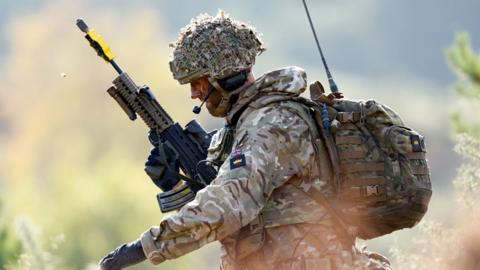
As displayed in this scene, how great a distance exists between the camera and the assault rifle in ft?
30.0

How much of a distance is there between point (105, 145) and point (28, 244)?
42076 mm

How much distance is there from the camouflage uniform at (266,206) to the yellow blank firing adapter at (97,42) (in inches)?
58.8

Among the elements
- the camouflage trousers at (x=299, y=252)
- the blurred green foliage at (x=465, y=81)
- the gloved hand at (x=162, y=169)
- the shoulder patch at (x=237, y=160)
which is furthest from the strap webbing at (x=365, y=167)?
the blurred green foliage at (x=465, y=81)

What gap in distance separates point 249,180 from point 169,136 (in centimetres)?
188

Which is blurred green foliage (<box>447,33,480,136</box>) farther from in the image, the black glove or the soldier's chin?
the black glove

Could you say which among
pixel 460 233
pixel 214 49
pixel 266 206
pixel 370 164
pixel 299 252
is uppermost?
pixel 214 49

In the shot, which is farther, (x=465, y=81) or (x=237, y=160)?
(x=465, y=81)

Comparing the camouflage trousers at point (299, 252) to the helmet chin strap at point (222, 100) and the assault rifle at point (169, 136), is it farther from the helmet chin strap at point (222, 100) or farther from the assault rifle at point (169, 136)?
the assault rifle at point (169, 136)

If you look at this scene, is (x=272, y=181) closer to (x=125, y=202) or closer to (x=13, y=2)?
(x=125, y=202)

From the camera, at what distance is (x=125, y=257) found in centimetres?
802

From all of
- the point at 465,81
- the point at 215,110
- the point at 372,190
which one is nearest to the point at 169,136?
the point at 215,110

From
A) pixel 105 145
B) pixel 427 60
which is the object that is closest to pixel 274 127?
pixel 105 145

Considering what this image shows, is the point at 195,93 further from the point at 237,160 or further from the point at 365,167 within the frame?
the point at 365,167

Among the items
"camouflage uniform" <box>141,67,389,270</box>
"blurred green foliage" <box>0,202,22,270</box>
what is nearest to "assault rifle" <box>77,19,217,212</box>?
"camouflage uniform" <box>141,67,389,270</box>
